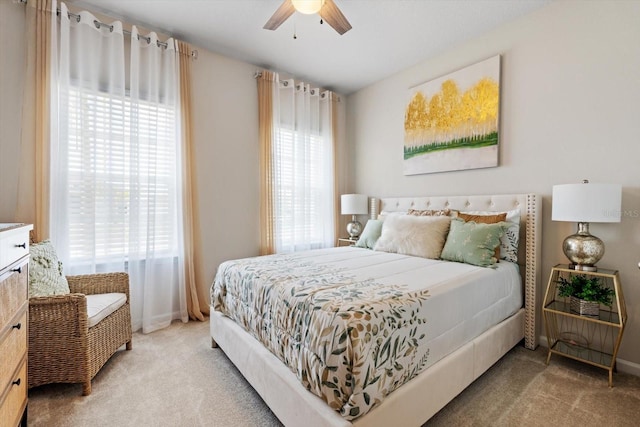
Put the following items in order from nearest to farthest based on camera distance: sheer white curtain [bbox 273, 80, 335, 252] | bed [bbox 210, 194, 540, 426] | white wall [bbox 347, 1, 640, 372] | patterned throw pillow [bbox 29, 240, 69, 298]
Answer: bed [bbox 210, 194, 540, 426]
patterned throw pillow [bbox 29, 240, 69, 298]
white wall [bbox 347, 1, 640, 372]
sheer white curtain [bbox 273, 80, 335, 252]

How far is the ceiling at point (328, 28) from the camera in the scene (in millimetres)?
2457

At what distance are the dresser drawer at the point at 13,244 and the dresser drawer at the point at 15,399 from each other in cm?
52

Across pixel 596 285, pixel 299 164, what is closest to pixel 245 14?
pixel 299 164

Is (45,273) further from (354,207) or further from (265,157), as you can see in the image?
(354,207)

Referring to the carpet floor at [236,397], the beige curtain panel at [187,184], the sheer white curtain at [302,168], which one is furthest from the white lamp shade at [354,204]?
the carpet floor at [236,397]

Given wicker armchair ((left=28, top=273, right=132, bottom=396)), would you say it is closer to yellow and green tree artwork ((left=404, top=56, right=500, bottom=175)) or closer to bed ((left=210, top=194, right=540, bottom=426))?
bed ((left=210, top=194, right=540, bottom=426))

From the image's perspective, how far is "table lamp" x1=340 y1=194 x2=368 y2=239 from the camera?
12.9ft

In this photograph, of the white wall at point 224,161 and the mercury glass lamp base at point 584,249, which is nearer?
the mercury glass lamp base at point 584,249

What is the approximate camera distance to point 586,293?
202 cm

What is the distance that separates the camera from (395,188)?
12.4 feet

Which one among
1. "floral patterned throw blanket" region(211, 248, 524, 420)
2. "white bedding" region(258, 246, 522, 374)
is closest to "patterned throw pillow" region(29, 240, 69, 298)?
"floral patterned throw blanket" region(211, 248, 524, 420)

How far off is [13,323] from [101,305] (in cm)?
88

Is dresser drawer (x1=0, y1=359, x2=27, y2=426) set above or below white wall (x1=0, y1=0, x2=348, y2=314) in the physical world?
below

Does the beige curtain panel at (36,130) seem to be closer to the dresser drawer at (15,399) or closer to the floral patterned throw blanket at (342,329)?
the dresser drawer at (15,399)
